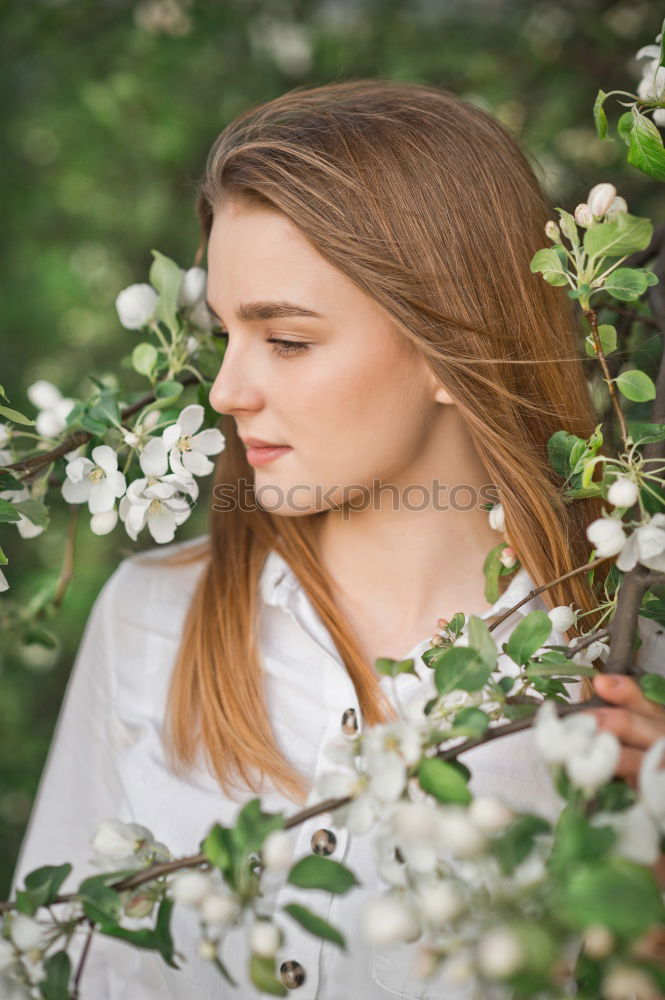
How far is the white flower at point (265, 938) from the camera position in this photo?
0.61 m

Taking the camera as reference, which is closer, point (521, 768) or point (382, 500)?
point (521, 768)

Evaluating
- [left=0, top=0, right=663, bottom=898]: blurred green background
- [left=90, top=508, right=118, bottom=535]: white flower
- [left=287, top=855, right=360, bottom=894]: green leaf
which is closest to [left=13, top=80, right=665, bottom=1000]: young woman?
[left=90, top=508, right=118, bottom=535]: white flower

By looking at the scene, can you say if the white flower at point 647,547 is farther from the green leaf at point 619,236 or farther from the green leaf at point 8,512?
the green leaf at point 8,512

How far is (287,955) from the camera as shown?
1164mm

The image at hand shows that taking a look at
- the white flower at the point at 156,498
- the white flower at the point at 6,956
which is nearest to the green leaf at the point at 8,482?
the white flower at the point at 156,498

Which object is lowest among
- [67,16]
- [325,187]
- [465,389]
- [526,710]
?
[526,710]

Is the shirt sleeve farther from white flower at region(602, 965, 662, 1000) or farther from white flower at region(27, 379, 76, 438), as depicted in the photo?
white flower at region(602, 965, 662, 1000)

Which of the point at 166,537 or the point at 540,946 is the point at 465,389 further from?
the point at 540,946

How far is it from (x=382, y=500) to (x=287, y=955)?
624 millimetres

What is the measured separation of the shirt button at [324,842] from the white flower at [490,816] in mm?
618

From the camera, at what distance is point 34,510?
1068 millimetres

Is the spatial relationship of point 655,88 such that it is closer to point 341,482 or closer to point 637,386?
point 637,386

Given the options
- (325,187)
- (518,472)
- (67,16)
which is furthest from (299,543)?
(67,16)

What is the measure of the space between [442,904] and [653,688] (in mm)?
281
